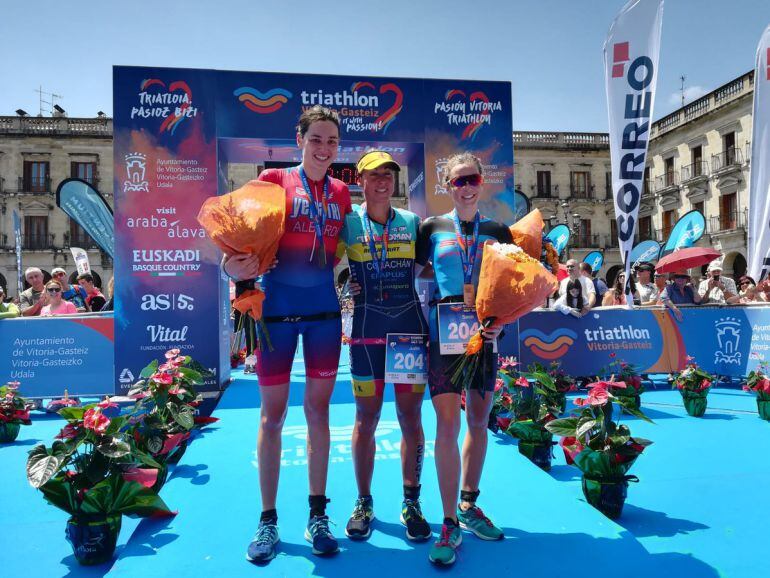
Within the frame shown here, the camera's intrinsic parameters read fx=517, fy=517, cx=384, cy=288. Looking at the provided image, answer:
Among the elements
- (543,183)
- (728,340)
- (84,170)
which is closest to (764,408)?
(728,340)

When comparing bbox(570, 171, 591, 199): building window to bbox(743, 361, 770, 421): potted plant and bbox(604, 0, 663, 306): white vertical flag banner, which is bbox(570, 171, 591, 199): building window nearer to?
bbox(604, 0, 663, 306): white vertical flag banner

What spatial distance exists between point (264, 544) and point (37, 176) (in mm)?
38790

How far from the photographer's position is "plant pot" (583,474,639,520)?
3.42 meters

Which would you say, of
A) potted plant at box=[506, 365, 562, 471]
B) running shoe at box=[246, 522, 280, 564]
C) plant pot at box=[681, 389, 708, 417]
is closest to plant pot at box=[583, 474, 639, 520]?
potted plant at box=[506, 365, 562, 471]

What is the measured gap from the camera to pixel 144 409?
4258 mm

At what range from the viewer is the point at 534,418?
15.0 ft

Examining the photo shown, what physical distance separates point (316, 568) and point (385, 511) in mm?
809

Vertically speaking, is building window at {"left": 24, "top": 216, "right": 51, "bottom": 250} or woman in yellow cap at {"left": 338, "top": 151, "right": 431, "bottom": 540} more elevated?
building window at {"left": 24, "top": 216, "right": 51, "bottom": 250}

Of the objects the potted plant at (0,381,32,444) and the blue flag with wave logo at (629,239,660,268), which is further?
the blue flag with wave logo at (629,239,660,268)

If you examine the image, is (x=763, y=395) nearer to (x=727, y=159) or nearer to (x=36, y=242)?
(x=727, y=159)

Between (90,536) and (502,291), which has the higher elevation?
(502,291)

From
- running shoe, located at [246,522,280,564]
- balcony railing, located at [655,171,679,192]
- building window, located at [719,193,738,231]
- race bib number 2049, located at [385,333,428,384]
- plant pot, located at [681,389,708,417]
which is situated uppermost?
balcony railing, located at [655,171,679,192]

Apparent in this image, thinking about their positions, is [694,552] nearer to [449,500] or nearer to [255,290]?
[449,500]

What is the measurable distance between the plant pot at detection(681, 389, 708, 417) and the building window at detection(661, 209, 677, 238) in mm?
32275
